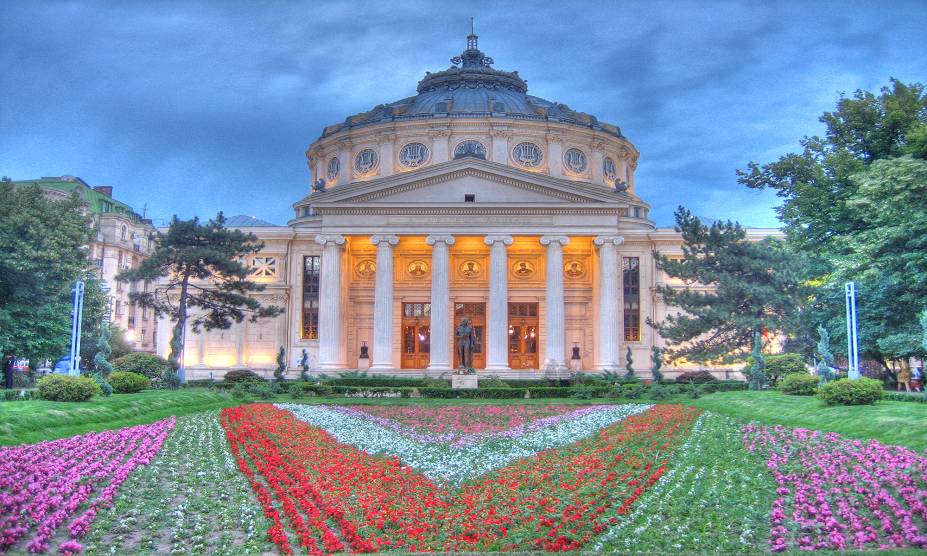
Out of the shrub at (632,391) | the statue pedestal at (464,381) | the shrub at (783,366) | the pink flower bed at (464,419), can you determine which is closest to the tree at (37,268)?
the pink flower bed at (464,419)

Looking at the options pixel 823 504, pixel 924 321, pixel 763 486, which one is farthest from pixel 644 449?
pixel 924 321

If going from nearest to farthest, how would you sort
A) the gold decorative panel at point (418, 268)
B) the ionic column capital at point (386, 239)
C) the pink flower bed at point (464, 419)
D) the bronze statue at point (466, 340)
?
1. the pink flower bed at point (464, 419)
2. the bronze statue at point (466, 340)
3. the ionic column capital at point (386, 239)
4. the gold decorative panel at point (418, 268)

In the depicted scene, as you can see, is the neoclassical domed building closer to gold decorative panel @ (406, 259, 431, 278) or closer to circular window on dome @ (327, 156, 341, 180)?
gold decorative panel @ (406, 259, 431, 278)

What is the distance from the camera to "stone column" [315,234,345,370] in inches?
2051

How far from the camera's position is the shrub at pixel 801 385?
30172 mm

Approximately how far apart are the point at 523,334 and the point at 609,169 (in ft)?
63.8

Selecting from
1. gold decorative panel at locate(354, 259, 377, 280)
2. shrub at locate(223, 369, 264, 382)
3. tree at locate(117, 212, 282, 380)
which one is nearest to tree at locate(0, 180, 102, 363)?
tree at locate(117, 212, 282, 380)

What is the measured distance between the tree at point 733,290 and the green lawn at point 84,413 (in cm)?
2533

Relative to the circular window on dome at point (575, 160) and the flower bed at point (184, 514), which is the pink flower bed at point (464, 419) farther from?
the circular window on dome at point (575, 160)

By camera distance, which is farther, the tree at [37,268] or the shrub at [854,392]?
the tree at [37,268]

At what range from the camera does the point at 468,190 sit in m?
52.8

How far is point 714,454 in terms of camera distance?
18594mm

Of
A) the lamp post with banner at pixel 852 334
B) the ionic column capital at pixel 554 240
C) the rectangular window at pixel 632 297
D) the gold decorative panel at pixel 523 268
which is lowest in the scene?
the lamp post with banner at pixel 852 334

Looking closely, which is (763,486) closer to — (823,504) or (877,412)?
(823,504)
